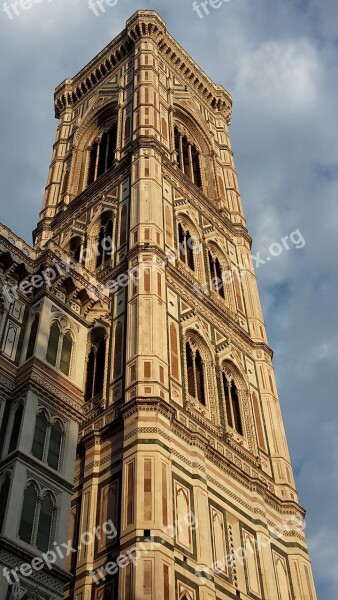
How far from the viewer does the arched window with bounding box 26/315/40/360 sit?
48.9 ft

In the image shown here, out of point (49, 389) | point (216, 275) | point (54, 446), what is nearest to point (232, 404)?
point (216, 275)

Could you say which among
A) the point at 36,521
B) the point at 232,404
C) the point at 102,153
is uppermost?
the point at 102,153

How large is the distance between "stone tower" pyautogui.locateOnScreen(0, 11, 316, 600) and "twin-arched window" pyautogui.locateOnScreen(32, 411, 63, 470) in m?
0.04

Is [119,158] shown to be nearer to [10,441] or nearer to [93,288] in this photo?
[93,288]

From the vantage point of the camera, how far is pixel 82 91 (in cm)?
3744

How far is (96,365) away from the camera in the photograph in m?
20.9

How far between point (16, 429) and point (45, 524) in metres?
1.68

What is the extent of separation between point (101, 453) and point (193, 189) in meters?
13.3

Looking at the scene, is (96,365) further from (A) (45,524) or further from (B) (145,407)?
(A) (45,524)

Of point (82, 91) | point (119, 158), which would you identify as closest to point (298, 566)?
point (119, 158)

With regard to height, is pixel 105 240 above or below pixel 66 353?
above

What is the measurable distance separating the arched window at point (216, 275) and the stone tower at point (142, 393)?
9 centimetres

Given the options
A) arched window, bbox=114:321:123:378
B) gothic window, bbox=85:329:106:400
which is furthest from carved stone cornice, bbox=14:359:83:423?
gothic window, bbox=85:329:106:400

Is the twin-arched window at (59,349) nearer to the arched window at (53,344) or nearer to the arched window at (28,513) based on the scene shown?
the arched window at (53,344)
